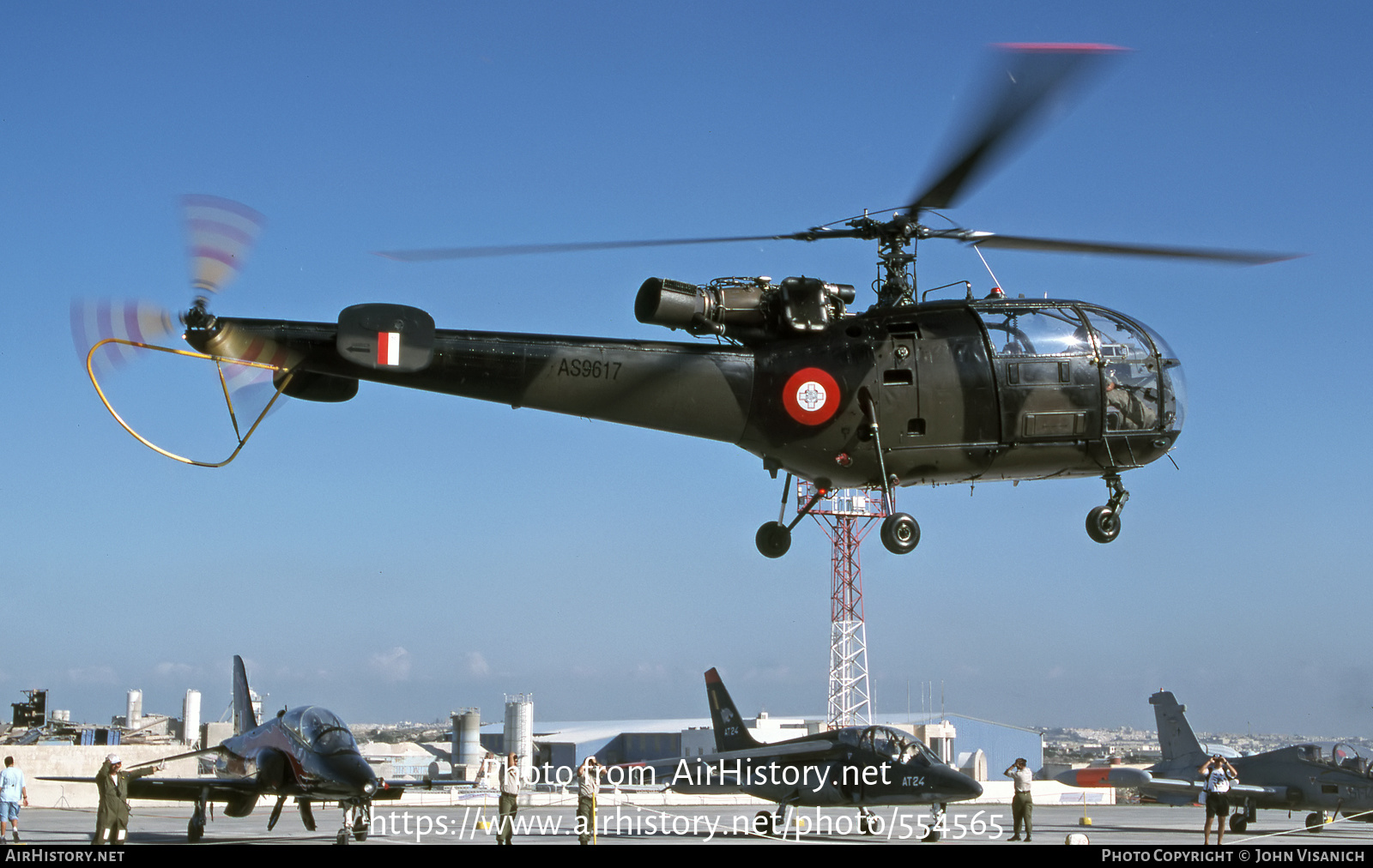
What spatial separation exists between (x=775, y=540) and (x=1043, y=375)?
375 cm

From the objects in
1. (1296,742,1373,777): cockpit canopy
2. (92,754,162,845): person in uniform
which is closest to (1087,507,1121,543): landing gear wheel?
(92,754,162,845): person in uniform

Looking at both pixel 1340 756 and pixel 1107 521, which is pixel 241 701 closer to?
pixel 1107 521

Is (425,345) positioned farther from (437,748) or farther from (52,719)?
(437,748)

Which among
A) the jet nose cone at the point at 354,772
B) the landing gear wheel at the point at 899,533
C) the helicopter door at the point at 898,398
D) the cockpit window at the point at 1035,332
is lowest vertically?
the jet nose cone at the point at 354,772

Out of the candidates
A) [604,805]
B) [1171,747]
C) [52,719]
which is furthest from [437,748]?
[1171,747]

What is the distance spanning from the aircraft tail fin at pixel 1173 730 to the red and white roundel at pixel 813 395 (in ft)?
72.2

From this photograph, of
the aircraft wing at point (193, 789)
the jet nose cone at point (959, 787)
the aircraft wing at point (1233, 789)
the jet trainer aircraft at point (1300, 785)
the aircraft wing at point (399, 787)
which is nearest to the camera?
the aircraft wing at point (399, 787)

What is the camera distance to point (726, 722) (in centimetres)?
2947

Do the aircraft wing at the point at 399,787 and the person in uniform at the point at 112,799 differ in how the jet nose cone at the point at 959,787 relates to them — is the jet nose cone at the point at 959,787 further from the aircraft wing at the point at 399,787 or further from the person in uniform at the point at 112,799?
the person in uniform at the point at 112,799

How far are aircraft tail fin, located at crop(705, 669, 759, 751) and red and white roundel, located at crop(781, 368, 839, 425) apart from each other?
1672 cm

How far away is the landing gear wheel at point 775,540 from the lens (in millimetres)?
14711

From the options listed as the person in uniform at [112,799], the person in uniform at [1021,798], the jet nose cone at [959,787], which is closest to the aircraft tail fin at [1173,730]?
the jet nose cone at [959,787]

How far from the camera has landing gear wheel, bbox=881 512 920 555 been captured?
1321 centimetres

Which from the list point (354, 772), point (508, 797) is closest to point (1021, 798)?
point (508, 797)
